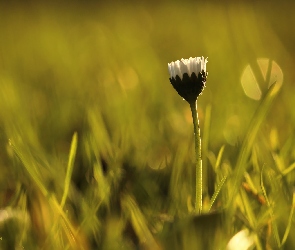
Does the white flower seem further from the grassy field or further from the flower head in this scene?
the grassy field

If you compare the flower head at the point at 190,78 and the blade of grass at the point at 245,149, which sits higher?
the flower head at the point at 190,78

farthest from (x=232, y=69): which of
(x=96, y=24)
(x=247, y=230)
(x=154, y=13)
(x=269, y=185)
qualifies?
(x=154, y=13)

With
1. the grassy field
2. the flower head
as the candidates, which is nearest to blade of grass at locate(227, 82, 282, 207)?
the grassy field

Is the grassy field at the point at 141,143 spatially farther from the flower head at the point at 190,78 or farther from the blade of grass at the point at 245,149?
the flower head at the point at 190,78

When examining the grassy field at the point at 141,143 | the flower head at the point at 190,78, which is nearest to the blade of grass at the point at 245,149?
the grassy field at the point at 141,143

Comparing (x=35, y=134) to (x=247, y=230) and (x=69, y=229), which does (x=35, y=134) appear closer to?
(x=69, y=229)

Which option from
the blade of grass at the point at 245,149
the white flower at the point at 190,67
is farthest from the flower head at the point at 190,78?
the blade of grass at the point at 245,149
